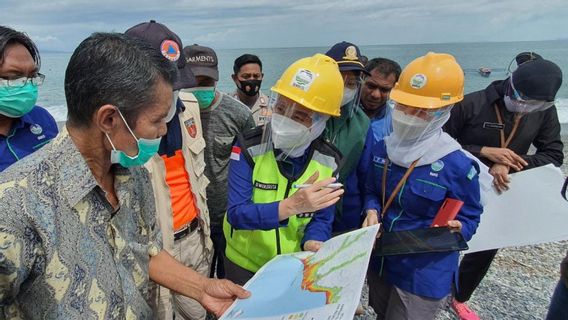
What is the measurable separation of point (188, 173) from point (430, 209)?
1.64 metres

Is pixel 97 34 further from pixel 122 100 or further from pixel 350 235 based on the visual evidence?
pixel 350 235

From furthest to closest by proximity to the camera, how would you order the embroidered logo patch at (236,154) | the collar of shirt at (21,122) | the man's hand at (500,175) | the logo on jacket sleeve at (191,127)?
1. the man's hand at (500,175)
2. the logo on jacket sleeve at (191,127)
3. the collar of shirt at (21,122)
4. the embroidered logo patch at (236,154)

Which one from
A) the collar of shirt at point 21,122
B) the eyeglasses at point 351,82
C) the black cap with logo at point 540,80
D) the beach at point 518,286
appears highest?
the black cap with logo at point 540,80

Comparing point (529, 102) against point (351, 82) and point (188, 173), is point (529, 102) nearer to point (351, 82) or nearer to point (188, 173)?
point (351, 82)

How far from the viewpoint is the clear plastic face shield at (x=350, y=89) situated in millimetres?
2871

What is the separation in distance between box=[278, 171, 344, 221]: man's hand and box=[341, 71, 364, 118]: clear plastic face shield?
1021 millimetres

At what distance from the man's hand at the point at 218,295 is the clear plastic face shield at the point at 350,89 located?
5.38 feet

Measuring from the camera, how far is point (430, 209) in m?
2.31

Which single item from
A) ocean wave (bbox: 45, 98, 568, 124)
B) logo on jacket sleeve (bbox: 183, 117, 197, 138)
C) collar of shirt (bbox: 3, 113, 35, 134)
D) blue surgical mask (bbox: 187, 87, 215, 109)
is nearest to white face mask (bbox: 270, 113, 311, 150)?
logo on jacket sleeve (bbox: 183, 117, 197, 138)

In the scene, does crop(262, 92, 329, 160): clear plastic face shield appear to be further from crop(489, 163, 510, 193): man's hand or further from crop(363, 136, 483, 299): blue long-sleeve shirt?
crop(489, 163, 510, 193): man's hand

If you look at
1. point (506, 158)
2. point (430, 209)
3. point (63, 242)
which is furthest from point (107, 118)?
point (506, 158)

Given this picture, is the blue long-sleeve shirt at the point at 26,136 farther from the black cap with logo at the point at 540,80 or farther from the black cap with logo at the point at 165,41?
the black cap with logo at the point at 540,80

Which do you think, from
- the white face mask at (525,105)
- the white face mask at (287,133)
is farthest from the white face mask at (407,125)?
the white face mask at (525,105)

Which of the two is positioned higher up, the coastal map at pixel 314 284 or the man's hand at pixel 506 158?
the coastal map at pixel 314 284
